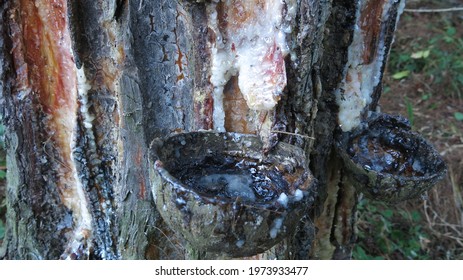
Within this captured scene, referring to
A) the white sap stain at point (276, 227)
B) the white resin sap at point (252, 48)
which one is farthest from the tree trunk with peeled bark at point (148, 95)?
the white sap stain at point (276, 227)

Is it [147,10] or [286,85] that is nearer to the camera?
[286,85]

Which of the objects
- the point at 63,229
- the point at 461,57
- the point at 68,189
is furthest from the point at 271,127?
the point at 461,57

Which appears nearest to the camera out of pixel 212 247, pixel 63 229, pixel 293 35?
pixel 212 247

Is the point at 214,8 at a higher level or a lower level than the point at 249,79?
higher

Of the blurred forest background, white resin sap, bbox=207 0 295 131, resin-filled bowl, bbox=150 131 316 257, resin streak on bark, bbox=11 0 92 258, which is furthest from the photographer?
the blurred forest background

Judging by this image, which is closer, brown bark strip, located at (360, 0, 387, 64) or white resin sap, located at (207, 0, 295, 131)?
white resin sap, located at (207, 0, 295, 131)

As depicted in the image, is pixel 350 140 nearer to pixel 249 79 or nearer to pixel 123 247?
pixel 249 79

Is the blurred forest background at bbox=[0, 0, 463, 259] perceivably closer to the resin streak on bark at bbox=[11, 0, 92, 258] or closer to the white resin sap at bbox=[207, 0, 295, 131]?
the resin streak on bark at bbox=[11, 0, 92, 258]

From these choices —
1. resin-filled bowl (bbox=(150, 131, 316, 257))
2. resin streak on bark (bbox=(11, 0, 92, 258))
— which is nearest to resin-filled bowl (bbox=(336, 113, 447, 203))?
resin-filled bowl (bbox=(150, 131, 316, 257))
